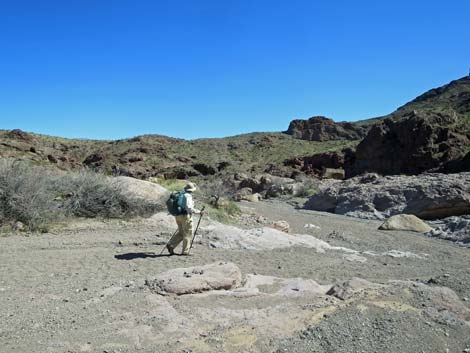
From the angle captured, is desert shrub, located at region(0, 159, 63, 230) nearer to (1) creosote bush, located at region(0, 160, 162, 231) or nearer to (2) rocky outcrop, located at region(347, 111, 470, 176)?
(1) creosote bush, located at region(0, 160, 162, 231)

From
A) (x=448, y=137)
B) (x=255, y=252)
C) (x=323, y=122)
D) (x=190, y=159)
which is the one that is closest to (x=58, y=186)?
(x=255, y=252)

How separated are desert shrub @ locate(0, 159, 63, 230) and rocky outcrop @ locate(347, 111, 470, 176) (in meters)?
26.0

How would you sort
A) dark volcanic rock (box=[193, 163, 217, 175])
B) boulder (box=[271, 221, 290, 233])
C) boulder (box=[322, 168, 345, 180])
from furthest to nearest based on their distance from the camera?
dark volcanic rock (box=[193, 163, 217, 175]), boulder (box=[322, 168, 345, 180]), boulder (box=[271, 221, 290, 233])

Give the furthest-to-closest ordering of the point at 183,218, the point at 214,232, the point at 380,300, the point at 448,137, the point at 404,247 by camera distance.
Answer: the point at 448,137 < the point at 404,247 < the point at 214,232 < the point at 183,218 < the point at 380,300

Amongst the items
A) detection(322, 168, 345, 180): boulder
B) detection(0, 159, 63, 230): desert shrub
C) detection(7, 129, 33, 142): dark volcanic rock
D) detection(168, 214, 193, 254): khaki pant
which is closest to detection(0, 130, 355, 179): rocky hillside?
detection(7, 129, 33, 142): dark volcanic rock

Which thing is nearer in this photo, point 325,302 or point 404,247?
point 325,302

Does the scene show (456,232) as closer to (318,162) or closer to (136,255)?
(136,255)

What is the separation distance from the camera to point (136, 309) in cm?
529

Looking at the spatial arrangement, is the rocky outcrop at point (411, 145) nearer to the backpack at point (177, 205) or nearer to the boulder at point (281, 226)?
the boulder at point (281, 226)

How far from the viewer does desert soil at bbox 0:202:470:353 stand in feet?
15.1

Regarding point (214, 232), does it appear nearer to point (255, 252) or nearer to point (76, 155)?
point (255, 252)

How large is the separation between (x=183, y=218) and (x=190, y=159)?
46.0m

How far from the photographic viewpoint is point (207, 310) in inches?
210

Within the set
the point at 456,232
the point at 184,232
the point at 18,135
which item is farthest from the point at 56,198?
the point at 18,135
